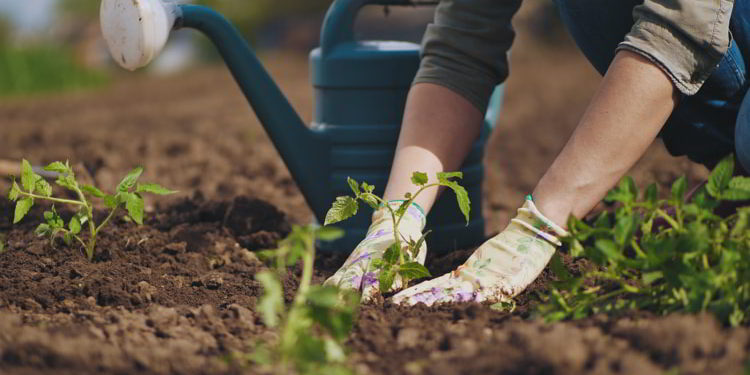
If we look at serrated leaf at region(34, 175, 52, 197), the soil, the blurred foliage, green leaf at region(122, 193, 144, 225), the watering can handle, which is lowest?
the blurred foliage

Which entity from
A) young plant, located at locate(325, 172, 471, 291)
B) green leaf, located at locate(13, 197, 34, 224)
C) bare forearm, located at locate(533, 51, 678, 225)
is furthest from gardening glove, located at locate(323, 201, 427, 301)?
green leaf, located at locate(13, 197, 34, 224)

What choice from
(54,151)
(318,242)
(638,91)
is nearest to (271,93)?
(318,242)

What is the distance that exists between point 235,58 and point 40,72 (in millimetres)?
6509

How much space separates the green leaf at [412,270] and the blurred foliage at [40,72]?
6634 millimetres

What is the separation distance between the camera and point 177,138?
13.3 ft

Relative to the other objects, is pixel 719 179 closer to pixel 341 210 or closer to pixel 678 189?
pixel 678 189

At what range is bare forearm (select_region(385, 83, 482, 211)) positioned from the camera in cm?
176

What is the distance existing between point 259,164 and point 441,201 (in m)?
1.57

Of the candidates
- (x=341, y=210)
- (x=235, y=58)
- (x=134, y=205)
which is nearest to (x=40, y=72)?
(x=235, y=58)

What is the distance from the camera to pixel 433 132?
1.78 meters

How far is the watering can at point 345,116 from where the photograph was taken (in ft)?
6.50

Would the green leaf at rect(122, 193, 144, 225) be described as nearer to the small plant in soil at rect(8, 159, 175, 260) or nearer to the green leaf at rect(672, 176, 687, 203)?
the small plant in soil at rect(8, 159, 175, 260)

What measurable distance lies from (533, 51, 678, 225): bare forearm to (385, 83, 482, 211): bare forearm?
1.10ft

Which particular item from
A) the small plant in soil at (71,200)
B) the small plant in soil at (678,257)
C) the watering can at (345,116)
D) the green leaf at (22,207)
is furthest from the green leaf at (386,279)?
the green leaf at (22,207)
